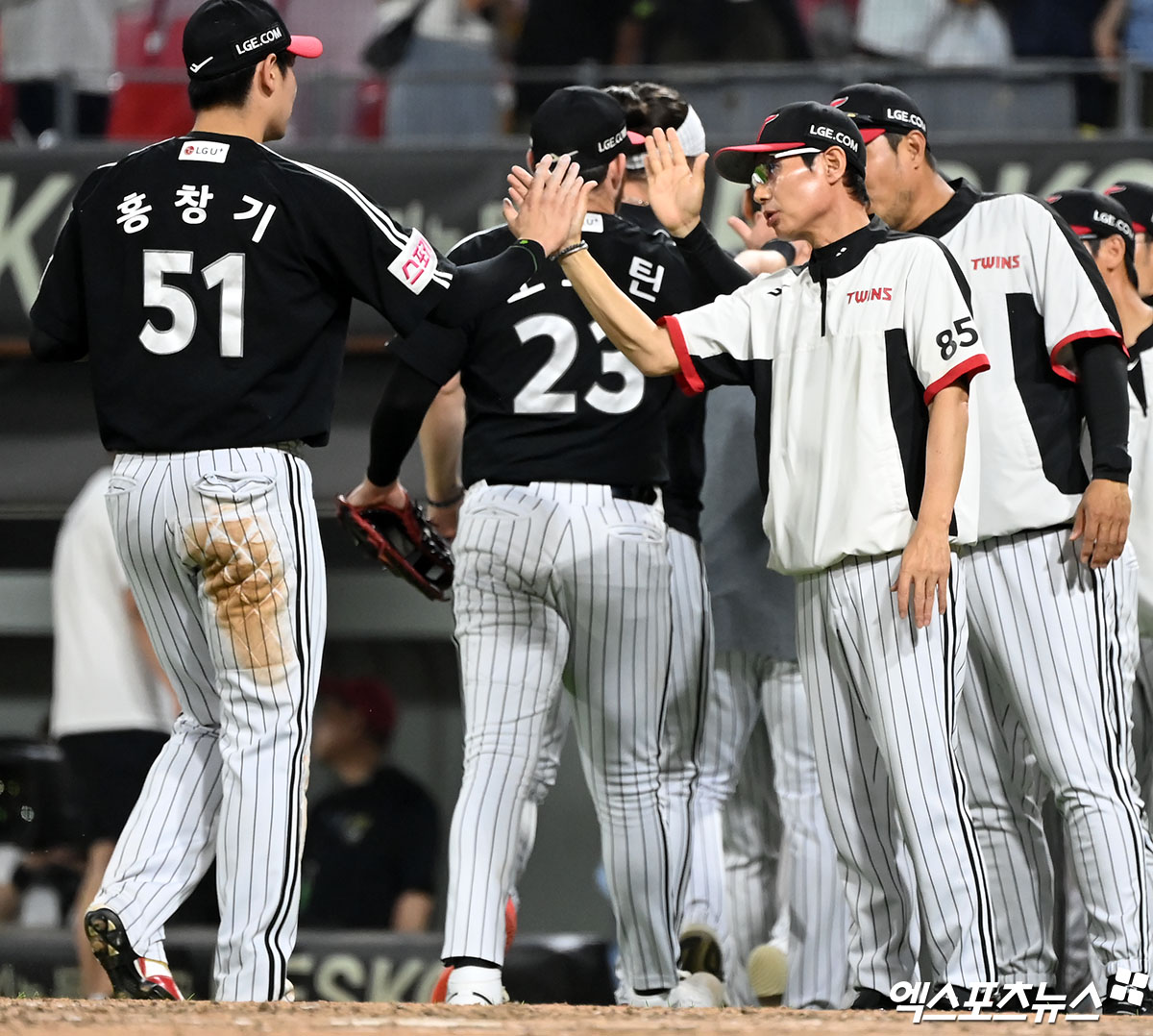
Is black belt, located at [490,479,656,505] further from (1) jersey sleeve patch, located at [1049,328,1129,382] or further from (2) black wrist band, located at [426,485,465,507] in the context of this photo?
(1) jersey sleeve patch, located at [1049,328,1129,382]

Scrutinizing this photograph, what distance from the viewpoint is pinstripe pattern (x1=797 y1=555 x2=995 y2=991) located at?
3.30m

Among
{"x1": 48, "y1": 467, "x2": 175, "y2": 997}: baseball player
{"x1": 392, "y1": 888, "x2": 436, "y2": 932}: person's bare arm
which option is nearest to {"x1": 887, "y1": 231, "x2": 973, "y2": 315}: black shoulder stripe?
{"x1": 48, "y1": 467, "x2": 175, "y2": 997}: baseball player

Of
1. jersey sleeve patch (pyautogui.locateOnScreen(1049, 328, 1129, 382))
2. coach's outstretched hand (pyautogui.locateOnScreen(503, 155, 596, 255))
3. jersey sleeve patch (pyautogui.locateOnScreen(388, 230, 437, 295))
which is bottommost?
jersey sleeve patch (pyautogui.locateOnScreen(1049, 328, 1129, 382))

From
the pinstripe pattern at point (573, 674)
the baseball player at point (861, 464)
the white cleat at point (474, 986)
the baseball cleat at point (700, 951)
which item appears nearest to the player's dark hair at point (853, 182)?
the baseball player at point (861, 464)

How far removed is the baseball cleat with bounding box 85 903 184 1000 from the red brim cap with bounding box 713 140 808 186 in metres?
1.92

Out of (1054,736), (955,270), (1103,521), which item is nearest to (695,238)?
(955,270)

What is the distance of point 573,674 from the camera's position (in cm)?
398

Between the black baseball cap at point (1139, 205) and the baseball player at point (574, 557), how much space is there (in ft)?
4.72

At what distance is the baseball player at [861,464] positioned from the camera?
3.30 meters

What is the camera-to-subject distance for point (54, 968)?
19.5ft

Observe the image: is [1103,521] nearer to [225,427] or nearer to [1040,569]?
[1040,569]

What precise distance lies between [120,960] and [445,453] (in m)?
1.77

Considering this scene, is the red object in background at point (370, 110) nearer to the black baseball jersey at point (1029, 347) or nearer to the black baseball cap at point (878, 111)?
→ the black baseball cap at point (878, 111)

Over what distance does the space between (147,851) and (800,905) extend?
1716mm
